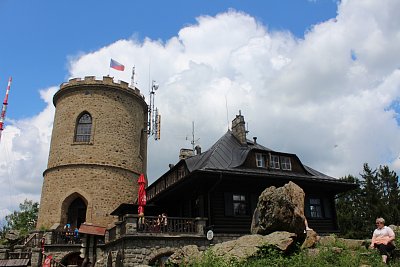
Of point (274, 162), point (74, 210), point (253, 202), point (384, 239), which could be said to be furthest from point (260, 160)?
point (74, 210)

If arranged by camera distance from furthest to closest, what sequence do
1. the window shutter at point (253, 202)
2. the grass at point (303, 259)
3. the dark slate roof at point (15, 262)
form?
the window shutter at point (253, 202)
the dark slate roof at point (15, 262)
the grass at point (303, 259)

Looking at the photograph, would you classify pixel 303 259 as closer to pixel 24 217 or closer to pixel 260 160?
pixel 260 160

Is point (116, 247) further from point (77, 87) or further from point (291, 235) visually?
point (77, 87)

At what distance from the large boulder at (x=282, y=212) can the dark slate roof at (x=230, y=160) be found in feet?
15.8

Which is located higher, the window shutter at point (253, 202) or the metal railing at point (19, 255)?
the window shutter at point (253, 202)

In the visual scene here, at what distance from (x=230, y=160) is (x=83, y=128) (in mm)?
13074

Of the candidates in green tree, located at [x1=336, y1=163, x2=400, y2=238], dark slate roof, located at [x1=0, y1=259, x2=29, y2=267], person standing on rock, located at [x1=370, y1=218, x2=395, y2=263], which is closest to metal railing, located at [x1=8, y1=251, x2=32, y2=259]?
dark slate roof, located at [x1=0, y1=259, x2=29, y2=267]

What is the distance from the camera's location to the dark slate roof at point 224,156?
18.8m

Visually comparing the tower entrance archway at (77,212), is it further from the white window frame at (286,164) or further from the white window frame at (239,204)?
the white window frame at (286,164)

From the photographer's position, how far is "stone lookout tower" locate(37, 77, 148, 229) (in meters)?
25.5

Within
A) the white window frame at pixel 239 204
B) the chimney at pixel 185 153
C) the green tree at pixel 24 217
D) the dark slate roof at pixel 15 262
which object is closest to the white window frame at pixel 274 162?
the white window frame at pixel 239 204

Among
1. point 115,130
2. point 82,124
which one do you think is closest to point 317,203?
point 115,130

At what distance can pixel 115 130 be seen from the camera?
Result: 27734mm

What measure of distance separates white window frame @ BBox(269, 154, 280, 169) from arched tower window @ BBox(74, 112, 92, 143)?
46.0 feet
